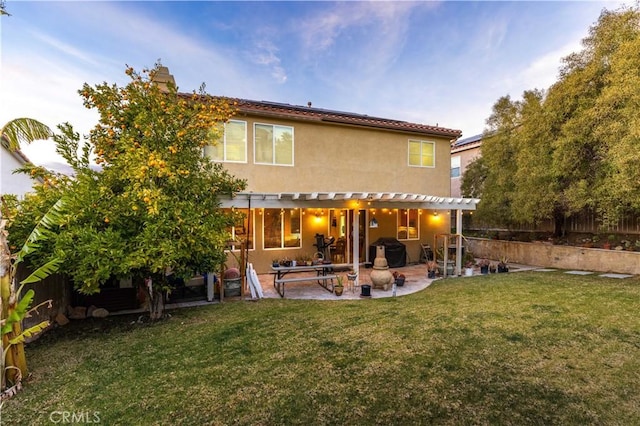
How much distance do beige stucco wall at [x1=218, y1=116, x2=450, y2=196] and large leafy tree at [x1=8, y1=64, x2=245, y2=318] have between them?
4.39 meters

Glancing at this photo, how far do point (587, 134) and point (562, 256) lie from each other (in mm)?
5243

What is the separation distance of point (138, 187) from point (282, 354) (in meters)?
4.04

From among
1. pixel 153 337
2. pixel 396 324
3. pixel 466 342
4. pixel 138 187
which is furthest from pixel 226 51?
pixel 466 342

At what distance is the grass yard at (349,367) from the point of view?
3.43 metres

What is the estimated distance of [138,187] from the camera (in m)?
5.70

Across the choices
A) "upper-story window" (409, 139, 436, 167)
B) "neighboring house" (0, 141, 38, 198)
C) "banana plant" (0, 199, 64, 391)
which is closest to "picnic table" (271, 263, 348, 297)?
"banana plant" (0, 199, 64, 391)

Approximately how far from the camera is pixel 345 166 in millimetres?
12617

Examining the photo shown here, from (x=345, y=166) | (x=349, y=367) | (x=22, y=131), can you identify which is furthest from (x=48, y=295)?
(x=345, y=166)

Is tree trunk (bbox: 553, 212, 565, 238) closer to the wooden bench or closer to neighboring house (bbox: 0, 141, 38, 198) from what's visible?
the wooden bench

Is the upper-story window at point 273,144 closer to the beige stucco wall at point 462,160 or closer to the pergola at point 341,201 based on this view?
the pergola at point 341,201

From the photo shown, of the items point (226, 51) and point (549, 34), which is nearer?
point (549, 34)

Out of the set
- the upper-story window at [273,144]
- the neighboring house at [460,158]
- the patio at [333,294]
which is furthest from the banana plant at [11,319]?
the neighboring house at [460,158]

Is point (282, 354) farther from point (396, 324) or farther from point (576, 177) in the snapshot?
point (576, 177)

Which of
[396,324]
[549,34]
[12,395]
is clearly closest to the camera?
[12,395]
